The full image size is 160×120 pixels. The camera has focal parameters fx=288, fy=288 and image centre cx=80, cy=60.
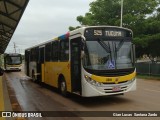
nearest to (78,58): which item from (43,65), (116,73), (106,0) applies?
(116,73)

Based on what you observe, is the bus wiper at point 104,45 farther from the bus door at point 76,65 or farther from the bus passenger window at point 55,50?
the bus passenger window at point 55,50

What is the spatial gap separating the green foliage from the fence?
6.50 ft

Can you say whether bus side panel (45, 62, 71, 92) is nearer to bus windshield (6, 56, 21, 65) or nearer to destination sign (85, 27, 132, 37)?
destination sign (85, 27, 132, 37)

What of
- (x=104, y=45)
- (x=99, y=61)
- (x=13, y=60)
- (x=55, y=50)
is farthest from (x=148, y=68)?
(x=13, y=60)

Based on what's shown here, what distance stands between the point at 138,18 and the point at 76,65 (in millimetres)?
22061

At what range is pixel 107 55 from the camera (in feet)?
35.8

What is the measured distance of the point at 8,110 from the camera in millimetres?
9859

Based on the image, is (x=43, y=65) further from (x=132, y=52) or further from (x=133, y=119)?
(x=133, y=119)

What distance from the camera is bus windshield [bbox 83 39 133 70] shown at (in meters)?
10.7

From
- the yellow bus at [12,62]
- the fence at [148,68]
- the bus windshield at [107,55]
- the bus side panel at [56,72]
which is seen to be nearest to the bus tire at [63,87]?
the bus side panel at [56,72]

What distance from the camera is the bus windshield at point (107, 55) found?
1068cm

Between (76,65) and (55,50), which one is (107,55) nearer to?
(76,65)

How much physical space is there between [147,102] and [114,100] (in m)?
1.43

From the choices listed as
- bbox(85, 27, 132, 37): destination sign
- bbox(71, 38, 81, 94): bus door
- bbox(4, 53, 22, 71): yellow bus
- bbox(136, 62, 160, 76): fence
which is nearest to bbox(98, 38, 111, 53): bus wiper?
bbox(85, 27, 132, 37): destination sign
